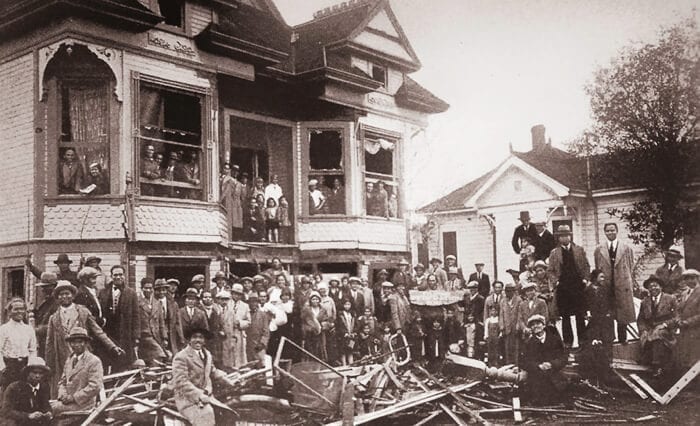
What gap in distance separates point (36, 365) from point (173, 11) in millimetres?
3815

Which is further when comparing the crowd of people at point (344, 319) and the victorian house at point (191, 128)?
the victorian house at point (191, 128)

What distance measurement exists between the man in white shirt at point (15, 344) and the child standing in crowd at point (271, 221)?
3.43 m

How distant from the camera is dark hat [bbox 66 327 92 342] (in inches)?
173

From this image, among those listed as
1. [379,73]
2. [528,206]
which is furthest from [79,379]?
[379,73]

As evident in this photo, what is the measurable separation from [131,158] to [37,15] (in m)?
1.32

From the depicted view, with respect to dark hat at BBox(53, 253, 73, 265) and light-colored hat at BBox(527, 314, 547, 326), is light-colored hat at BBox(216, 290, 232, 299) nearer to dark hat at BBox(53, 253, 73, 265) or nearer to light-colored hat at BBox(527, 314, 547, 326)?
dark hat at BBox(53, 253, 73, 265)

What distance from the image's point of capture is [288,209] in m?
8.05

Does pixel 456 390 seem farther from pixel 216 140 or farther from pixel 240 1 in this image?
pixel 240 1

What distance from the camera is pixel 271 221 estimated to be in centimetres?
770

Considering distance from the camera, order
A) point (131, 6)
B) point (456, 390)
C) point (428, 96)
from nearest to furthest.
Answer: point (456, 390), point (131, 6), point (428, 96)

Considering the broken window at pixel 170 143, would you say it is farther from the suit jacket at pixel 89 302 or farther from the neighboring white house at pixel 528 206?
the neighboring white house at pixel 528 206

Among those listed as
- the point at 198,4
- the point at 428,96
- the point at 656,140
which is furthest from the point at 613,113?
the point at 198,4

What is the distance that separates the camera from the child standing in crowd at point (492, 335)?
6498mm

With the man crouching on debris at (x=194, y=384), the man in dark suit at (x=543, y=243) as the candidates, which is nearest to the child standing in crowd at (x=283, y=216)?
the man in dark suit at (x=543, y=243)
